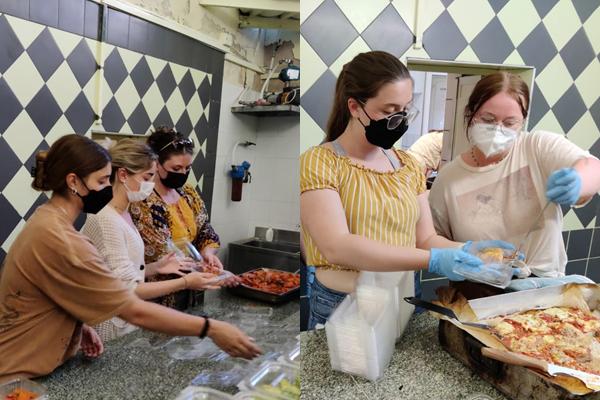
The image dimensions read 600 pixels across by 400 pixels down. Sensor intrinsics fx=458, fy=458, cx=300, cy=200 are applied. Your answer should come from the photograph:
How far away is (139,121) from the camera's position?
701 millimetres

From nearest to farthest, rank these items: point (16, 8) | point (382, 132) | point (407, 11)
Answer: point (16, 8) → point (382, 132) → point (407, 11)

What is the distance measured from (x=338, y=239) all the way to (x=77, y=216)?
0.52 meters

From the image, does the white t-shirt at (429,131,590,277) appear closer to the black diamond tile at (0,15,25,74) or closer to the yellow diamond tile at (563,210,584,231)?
the yellow diamond tile at (563,210,584,231)

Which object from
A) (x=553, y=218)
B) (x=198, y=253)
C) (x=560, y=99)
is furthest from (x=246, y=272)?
(x=560, y=99)

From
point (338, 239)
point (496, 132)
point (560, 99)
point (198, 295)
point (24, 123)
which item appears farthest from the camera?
point (560, 99)

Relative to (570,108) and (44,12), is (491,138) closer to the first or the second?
(570,108)

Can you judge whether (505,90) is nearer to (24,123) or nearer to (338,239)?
(338,239)

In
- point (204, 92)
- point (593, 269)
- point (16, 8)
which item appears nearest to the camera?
point (16, 8)

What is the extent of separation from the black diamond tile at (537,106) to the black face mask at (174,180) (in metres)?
0.96

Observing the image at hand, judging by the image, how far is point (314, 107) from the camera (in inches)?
38.9

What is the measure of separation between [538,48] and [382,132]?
1.97 feet

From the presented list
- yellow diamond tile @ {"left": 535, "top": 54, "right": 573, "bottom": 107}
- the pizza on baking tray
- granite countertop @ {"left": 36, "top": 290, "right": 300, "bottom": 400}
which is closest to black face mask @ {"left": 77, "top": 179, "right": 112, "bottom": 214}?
granite countertop @ {"left": 36, "top": 290, "right": 300, "bottom": 400}

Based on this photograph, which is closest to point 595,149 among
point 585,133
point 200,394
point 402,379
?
point 585,133

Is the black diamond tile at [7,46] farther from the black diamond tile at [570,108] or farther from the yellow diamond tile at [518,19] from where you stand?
the black diamond tile at [570,108]
